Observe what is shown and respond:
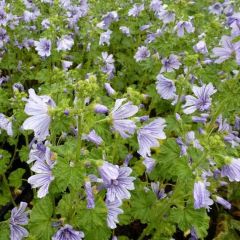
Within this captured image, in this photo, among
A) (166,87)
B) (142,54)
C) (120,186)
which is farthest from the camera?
(142,54)

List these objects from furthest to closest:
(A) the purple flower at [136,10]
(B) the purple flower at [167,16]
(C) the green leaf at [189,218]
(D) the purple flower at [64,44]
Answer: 1. (A) the purple flower at [136,10]
2. (D) the purple flower at [64,44]
3. (B) the purple flower at [167,16]
4. (C) the green leaf at [189,218]

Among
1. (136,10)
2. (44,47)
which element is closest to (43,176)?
(44,47)

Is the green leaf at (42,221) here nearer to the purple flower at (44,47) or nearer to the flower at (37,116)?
the flower at (37,116)

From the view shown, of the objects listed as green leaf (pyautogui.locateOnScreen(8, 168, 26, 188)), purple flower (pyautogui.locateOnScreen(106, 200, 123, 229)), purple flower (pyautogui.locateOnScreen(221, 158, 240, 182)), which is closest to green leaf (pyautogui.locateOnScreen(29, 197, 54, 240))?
purple flower (pyautogui.locateOnScreen(106, 200, 123, 229))

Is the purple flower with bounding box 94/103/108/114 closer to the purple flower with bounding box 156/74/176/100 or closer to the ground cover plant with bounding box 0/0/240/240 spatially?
the ground cover plant with bounding box 0/0/240/240

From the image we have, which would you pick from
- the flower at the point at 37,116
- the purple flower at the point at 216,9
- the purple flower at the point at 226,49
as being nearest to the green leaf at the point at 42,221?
the flower at the point at 37,116

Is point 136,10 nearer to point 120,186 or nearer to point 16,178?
point 16,178
